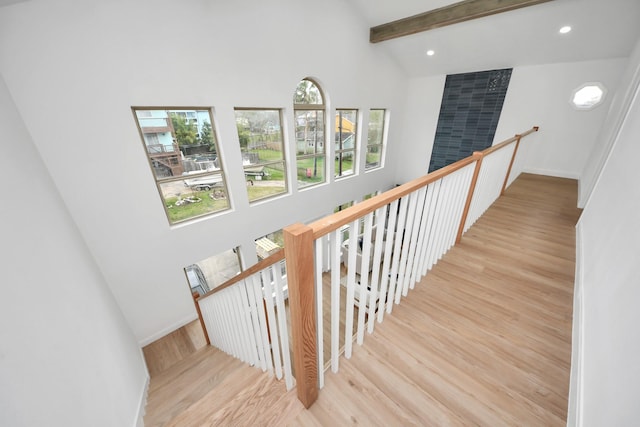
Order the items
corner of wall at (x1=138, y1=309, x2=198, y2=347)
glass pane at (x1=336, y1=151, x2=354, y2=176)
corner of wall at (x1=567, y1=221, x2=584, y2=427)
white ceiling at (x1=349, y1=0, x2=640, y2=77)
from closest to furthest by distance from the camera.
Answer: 1. corner of wall at (x1=567, y1=221, x2=584, y2=427)
2. corner of wall at (x1=138, y1=309, x2=198, y2=347)
3. white ceiling at (x1=349, y1=0, x2=640, y2=77)
4. glass pane at (x1=336, y1=151, x2=354, y2=176)

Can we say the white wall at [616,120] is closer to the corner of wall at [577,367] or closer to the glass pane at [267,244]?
the corner of wall at [577,367]

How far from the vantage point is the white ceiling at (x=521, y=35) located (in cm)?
326

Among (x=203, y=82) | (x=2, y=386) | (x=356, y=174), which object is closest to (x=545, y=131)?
(x=356, y=174)

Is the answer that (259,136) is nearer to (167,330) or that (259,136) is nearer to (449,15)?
(167,330)

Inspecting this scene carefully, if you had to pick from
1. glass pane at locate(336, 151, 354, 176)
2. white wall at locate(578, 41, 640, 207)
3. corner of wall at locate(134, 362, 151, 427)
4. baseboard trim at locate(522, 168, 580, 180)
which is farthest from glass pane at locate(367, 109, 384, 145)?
corner of wall at locate(134, 362, 151, 427)

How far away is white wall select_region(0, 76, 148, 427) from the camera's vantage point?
2.96ft

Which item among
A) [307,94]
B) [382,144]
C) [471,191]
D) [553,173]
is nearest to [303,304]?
[471,191]

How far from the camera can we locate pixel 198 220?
3.23 metres

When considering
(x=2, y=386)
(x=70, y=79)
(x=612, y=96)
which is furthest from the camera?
(x=612, y=96)

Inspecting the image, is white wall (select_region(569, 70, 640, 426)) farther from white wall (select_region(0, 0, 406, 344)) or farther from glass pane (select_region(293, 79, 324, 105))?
glass pane (select_region(293, 79, 324, 105))

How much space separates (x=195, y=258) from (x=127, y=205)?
111 cm

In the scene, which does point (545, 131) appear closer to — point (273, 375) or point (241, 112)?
point (241, 112)

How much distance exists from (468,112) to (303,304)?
6643mm

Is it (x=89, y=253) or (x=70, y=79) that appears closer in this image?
(x=70, y=79)
